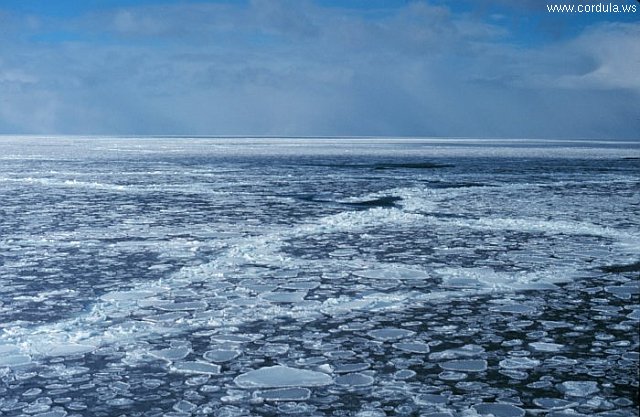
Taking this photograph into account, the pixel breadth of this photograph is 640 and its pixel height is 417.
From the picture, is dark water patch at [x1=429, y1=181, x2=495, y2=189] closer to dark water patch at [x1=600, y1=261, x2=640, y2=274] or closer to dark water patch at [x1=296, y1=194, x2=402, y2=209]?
dark water patch at [x1=296, y1=194, x2=402, y2=209]

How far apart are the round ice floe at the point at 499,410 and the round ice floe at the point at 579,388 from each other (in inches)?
14.2

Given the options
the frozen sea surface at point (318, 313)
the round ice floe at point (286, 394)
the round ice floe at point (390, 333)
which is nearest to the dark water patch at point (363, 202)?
the frozen sea surface at point (318, 313)

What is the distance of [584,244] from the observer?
8.09 meters

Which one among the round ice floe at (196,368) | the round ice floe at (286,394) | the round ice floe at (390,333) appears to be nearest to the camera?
the round ice floe at (286,394)

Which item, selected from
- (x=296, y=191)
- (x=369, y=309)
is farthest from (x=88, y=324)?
(x=296, y=191)

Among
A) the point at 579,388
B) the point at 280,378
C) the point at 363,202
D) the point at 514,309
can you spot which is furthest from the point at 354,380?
the point at 363,202

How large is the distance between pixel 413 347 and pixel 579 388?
1006 mm

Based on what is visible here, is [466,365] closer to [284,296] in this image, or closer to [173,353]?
[173,353]

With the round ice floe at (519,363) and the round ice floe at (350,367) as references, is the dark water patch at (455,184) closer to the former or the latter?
the round ice floe at (519,363)

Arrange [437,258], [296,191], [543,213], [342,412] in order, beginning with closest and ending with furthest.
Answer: [342,412] < [437,258] < [543,213] < [296,191]

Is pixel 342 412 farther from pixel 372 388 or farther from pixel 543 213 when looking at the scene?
pixel 543 213

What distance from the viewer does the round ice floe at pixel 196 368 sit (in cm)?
373

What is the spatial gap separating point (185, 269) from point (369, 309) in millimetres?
2123

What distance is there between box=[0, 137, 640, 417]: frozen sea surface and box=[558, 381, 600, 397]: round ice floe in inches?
0.6
